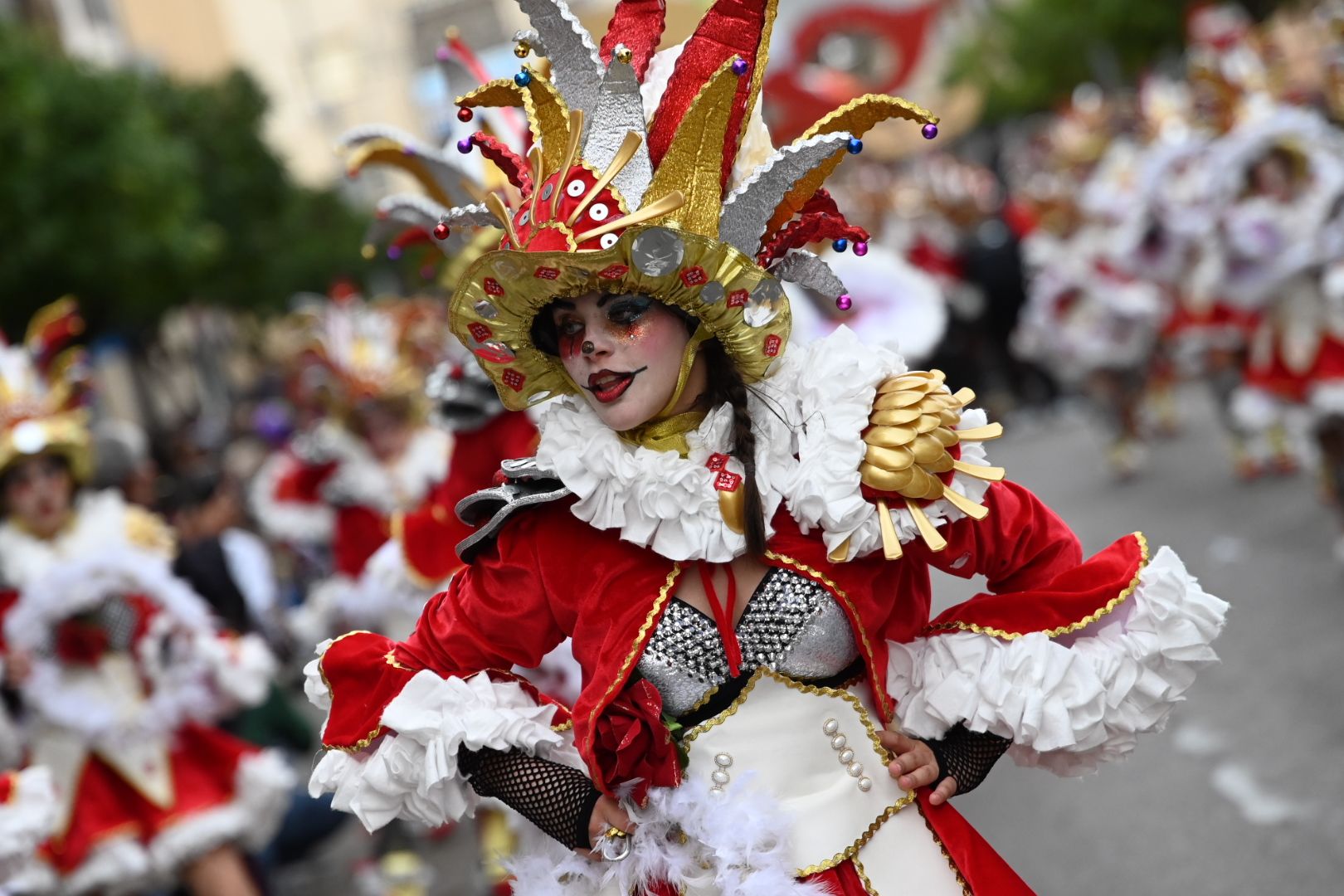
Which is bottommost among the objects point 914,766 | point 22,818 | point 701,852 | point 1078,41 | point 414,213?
point 22,818

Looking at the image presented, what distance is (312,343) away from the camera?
7711mm

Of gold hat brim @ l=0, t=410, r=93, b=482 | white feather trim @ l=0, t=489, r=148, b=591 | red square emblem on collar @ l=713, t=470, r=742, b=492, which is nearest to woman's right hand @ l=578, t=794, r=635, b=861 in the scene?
red square emblem on collar @ l=713, t=470, r=742, b=492

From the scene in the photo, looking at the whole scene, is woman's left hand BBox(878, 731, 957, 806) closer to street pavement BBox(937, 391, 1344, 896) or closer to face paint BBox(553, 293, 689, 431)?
face paint BBox(553, 293, 689, 431)

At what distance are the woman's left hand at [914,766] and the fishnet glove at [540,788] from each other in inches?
20.6

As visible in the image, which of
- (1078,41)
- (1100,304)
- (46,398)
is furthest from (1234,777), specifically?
(1078,41)

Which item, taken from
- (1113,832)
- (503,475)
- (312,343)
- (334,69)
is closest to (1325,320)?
(1113,832)

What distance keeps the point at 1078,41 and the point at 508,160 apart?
36.7 metres

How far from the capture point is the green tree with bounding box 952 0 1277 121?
3284 centimetres

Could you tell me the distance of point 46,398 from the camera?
551 cm

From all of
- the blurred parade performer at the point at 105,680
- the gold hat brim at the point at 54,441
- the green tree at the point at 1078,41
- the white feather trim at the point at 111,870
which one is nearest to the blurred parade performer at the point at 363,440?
the blurred parade performer at the point at 105,680

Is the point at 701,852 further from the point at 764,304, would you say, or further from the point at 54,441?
the point at 54,441

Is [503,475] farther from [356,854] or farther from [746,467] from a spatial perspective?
[356,854]

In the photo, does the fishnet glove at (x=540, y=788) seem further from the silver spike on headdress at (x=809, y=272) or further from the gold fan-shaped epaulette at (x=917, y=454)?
the silver spike on headdress at (x=809, y=272)

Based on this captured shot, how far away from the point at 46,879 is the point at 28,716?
60 centimetres
